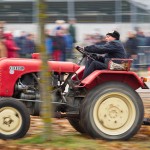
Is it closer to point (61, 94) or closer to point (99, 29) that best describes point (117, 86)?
point (61, 94)

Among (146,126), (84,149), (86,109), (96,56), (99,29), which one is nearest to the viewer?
(84,149)

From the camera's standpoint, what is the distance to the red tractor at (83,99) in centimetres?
899

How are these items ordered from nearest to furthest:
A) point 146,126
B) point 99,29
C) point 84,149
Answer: point 84,149 → point 146,126 → point 99,29

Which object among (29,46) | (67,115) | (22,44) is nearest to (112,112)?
(67,115)

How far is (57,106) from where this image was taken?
31.1ft

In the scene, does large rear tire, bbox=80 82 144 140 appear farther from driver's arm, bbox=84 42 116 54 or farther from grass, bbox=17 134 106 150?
driver's arm, bbox=84 42 116 54

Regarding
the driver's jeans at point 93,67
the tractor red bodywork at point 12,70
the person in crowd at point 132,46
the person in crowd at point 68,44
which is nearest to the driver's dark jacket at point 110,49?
the driver's jeans at point 93,67

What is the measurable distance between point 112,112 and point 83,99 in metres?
0.48

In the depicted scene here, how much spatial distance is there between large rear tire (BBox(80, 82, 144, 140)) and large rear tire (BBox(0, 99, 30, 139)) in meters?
0.87

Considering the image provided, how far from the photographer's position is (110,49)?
30.8 ft

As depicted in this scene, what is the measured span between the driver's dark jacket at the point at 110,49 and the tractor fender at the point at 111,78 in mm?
356

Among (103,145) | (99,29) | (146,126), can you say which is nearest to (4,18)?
(99,29)

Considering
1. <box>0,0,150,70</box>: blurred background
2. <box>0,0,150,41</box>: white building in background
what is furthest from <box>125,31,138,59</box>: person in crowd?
<box>0,0,150,41</box>: white building in background

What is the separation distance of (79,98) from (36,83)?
0.70 meters
